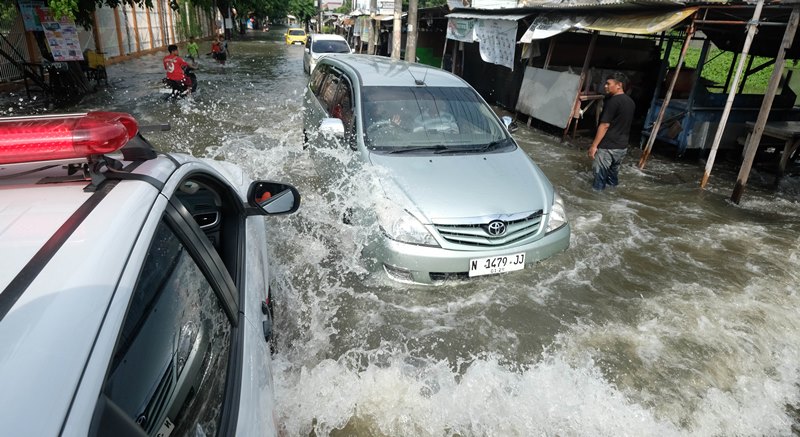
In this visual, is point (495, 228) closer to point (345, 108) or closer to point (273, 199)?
point (273, 199)

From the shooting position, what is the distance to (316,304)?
151 inches

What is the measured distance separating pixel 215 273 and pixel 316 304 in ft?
7.40

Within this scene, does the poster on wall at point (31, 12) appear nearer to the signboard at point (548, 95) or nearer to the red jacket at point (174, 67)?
the red jacket at point (174, 67)

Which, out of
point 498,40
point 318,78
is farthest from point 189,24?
point 318,78

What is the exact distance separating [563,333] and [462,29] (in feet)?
38.2

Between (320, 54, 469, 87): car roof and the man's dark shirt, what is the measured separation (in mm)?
2115

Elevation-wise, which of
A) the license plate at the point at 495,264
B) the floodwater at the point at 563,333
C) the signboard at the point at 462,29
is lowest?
the floodwater at the point at 563,333

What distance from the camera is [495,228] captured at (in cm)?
354

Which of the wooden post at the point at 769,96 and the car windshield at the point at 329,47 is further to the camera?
the car windshield at the point at 329,47

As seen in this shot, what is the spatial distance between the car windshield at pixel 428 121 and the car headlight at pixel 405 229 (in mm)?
910

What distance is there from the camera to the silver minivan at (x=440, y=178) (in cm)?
351

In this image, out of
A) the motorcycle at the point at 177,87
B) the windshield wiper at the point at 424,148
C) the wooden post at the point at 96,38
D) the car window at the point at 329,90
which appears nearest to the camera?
the windshield wiper at the point at 424,148

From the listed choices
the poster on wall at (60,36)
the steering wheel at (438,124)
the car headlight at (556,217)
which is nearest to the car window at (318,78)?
the steering wheel at (438,124)

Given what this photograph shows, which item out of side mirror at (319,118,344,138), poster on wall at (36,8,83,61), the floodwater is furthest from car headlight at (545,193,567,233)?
poster on wall at (36,8,83,61)
